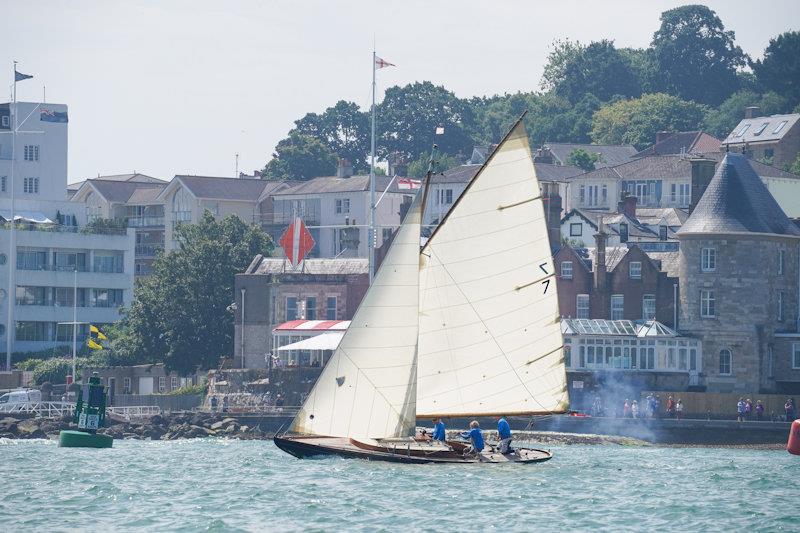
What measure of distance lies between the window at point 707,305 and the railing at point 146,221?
69.0 m

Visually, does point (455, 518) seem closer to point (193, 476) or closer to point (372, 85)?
point (193, 476)

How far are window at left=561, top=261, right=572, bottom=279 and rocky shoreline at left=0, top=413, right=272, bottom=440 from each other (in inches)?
808

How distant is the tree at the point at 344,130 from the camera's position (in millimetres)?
189250

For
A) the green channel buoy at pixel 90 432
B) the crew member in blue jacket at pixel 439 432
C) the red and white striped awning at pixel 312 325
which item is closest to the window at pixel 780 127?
the red and white striped awning at pixel 312 325

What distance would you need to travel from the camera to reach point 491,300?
57.8 m

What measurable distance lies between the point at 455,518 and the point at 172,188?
106748 millimetres

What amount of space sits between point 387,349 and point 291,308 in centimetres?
4937

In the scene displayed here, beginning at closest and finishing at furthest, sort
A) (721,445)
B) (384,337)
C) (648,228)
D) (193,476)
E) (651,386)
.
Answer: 1. (384,337)
2. (193,476)
3. (721,445)
4. (651,386)
5. (648,228)

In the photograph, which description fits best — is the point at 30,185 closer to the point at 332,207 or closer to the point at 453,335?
the point at 332,207

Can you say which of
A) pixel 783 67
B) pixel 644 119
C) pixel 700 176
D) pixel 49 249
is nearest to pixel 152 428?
pixel 700 176

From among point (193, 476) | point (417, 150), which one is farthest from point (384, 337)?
point (417, 150)

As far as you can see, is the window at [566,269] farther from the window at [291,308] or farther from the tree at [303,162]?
Answer: the tree at [303,162]

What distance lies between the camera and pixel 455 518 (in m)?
46.7

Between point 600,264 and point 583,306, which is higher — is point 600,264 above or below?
above
